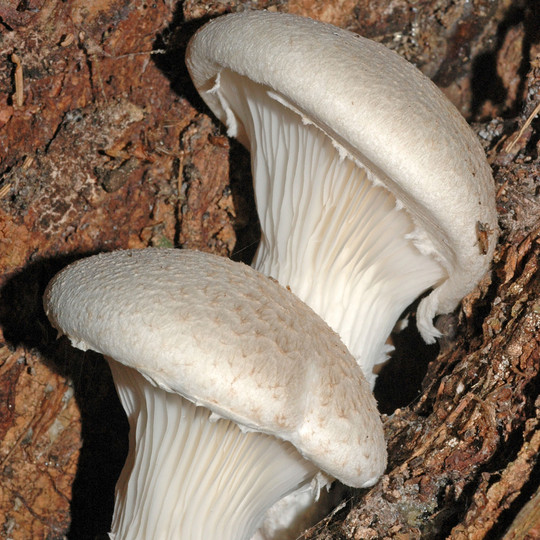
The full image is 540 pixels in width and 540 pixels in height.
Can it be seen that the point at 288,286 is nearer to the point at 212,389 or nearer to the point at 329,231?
the point at 329,231

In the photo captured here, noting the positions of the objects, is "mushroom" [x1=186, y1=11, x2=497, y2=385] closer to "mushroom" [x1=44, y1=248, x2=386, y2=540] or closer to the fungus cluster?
the fungus cluster

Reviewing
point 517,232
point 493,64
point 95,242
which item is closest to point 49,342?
point 95,242

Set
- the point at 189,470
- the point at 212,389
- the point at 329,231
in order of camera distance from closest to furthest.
→ the point at 212,389
the point at 189,470
the point at 329,231

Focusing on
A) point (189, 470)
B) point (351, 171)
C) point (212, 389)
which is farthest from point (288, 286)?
point (212, 389)

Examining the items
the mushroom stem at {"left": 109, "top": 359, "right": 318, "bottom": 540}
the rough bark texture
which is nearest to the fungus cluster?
the mushroom stem at {"left": 109, "top": 359, "right": 318, "bottom": 540}

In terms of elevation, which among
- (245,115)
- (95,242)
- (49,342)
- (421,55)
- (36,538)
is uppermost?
(421,55)

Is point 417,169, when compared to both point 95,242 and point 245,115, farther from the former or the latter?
point 95,242
